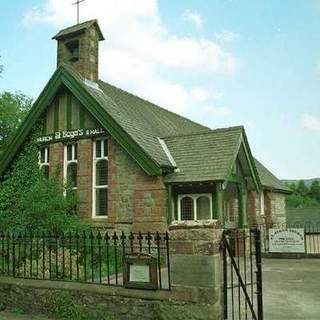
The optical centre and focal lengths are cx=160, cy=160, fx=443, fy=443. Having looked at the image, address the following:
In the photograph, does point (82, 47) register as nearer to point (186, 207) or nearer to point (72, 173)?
point (72, 173)

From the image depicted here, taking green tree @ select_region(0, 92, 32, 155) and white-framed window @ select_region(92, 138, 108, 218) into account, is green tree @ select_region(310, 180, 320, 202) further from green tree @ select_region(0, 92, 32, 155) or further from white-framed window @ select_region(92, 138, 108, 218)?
white-framed window @ select_region(92, 138, 108, 218)

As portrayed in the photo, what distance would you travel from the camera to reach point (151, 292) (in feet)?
23.9

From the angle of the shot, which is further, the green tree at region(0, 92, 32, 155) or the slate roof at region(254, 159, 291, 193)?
the green tree at region(0, 92, 32, 155)

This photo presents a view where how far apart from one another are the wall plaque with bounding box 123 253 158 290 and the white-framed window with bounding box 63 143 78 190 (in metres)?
9.19

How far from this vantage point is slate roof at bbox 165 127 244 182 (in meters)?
14.2

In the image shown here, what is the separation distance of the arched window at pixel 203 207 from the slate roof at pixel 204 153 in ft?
4.25

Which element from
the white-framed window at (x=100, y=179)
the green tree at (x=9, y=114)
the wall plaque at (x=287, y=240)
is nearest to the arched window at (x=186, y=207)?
the white-framed window at (x=100, y=179)

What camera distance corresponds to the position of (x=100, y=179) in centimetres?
1594

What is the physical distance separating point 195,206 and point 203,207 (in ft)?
0.93

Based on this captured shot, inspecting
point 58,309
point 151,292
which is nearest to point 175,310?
point 151,292

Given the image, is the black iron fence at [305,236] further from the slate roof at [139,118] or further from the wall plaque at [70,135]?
the wall plaque at [70,135]

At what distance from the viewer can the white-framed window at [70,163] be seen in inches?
648

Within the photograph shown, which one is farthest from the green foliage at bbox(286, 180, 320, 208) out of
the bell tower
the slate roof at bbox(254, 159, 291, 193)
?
the bell tower

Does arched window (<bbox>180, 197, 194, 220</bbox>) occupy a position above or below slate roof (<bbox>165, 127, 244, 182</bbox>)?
below
